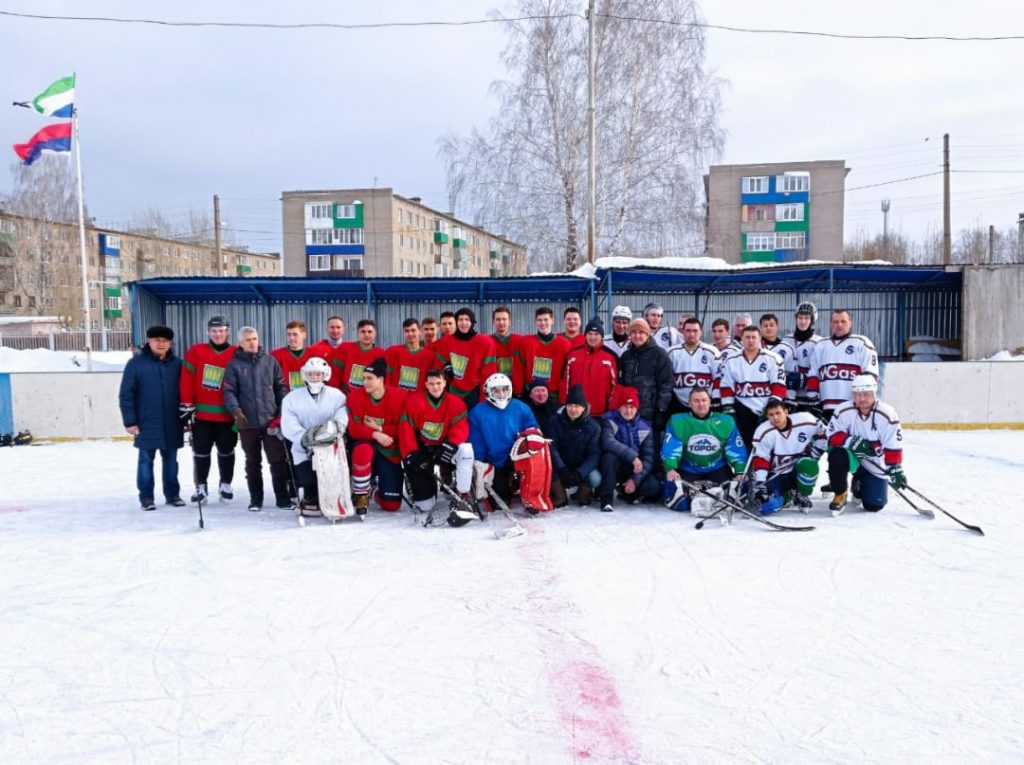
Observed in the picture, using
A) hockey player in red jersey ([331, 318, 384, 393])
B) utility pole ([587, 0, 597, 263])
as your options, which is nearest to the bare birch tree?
utility pole ([587, 0, 597, 263])

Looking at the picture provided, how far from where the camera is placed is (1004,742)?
2283 millimetres

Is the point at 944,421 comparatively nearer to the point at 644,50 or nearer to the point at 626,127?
the point at 626,127

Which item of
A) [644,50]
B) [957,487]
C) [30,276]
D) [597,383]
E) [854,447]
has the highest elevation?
[644,50]

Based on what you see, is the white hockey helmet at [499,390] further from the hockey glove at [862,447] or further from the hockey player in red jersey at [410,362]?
the hockey glove at [862,447]

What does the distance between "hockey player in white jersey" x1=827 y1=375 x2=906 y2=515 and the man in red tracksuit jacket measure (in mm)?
1760

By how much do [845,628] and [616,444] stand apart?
249 centimetres

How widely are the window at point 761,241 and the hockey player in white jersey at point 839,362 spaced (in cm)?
3978

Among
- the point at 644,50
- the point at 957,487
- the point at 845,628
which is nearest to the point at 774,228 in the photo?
the point at 644,50

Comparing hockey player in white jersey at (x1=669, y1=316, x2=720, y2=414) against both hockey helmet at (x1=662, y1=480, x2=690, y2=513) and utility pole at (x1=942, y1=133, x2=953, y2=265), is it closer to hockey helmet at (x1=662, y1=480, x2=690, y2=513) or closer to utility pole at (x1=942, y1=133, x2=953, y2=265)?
hockey helmet at (x1=662, y1=480, x2=690, y2=513)

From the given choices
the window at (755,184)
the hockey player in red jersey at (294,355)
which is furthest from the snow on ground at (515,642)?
the window at (755,184)

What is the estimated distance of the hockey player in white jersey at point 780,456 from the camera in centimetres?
542

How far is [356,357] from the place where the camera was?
623 cm

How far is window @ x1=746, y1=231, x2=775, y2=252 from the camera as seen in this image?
142 feet

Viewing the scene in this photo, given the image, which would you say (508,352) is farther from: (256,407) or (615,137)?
(615,137)
